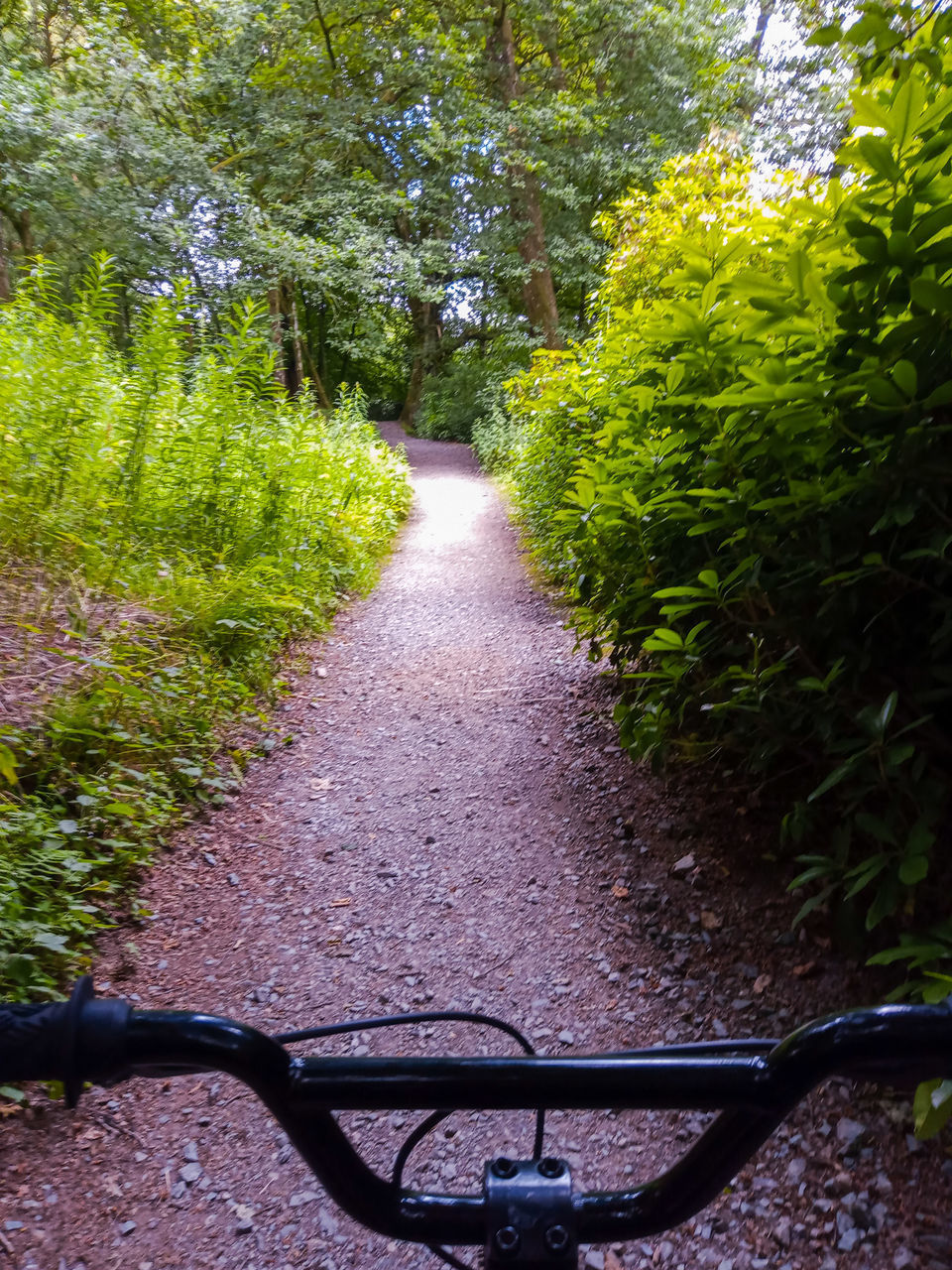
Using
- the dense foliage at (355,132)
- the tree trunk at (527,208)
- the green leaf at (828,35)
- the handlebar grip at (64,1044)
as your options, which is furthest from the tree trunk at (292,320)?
the handlebar grip at (64,1044)

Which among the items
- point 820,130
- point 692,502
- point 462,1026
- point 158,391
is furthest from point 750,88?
point 462,1026

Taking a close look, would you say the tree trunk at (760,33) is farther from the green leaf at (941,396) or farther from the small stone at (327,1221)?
the small stone at (327,1221)

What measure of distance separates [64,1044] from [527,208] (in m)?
17.8

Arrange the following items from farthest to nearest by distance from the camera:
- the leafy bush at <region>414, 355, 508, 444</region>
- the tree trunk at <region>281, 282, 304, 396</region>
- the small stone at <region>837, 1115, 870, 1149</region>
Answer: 1. the leafy bush at <region>414, 355, 508, 444</region>
2. the tree trunk at <region>281, 282, 304, 396</region>
3. the small stone at <region>837, 1115, 870, 1149</region>

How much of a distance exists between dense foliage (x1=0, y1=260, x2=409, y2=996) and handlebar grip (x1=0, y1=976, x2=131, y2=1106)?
1.37 metres

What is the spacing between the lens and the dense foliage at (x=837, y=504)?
1.65 metres

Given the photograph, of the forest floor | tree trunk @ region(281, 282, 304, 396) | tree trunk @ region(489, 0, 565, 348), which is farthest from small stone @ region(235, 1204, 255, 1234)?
tree trunk @ region(489, 0, 565, 348)

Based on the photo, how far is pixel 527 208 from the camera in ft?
51.5

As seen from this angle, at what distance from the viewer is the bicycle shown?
73 centimetres

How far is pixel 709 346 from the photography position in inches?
90.4

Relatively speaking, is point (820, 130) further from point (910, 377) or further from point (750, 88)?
point (910, 377)

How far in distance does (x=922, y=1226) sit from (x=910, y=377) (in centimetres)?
203

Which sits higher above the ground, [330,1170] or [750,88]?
[750,88]

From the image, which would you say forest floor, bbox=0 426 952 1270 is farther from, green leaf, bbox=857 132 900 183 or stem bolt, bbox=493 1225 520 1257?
green leaf, bbox=857 132 900 183
